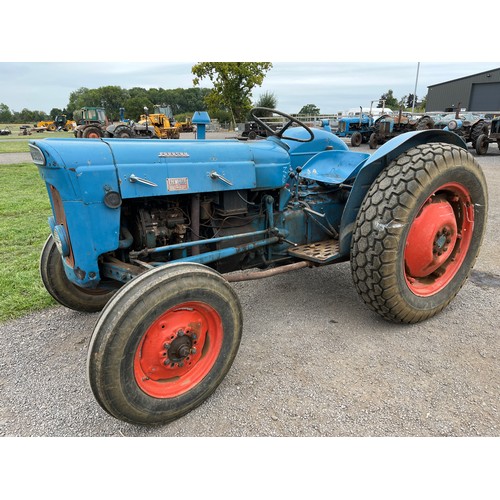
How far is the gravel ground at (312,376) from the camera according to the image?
214 cm

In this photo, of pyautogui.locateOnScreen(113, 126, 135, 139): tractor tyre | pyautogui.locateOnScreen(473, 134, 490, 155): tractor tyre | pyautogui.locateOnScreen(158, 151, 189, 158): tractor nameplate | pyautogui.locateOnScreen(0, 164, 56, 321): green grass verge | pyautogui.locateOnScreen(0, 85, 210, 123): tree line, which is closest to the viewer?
pyautogui.locateOnScreen(158, 151, 189, 158): tractor nameplate

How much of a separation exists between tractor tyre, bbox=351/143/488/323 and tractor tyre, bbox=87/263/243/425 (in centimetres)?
112

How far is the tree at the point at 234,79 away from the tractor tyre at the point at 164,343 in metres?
28.8

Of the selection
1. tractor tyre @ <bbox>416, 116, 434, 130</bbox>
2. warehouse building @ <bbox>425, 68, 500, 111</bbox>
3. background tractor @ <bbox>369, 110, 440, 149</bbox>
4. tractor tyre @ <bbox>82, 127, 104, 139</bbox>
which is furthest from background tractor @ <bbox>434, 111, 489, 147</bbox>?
warehouse building @ <bbox>425, 68, 500, 111</bbox>

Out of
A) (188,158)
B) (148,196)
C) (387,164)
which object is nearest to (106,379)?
(148,196)

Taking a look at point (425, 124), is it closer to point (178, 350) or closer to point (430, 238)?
point (430, 238)

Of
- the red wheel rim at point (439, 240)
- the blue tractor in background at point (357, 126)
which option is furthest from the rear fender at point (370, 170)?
the blue tractor in background at point (357, 126)

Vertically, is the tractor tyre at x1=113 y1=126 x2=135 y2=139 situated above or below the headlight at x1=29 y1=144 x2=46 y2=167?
below

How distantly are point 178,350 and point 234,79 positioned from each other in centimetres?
3259

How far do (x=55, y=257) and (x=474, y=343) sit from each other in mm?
3125

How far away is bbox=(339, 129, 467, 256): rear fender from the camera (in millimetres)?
2922

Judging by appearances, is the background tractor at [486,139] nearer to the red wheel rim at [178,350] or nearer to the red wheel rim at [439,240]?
the red wheel rim at [439,240]

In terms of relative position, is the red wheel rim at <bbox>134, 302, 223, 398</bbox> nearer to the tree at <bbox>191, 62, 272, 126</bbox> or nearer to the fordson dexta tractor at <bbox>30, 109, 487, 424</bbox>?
the fordson dexta tractor at <bbox>30, 109, 487, 424</bbox>

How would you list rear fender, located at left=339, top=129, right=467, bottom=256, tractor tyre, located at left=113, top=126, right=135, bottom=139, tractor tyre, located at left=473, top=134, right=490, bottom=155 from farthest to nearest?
tractor tyre, located at left=113, top=126, right=135, bottom=139
tractor tyre, located at left=473, top=134, right=490, bottom=155
rear fender, located at left=339, top=129, right=467, bottom=256
